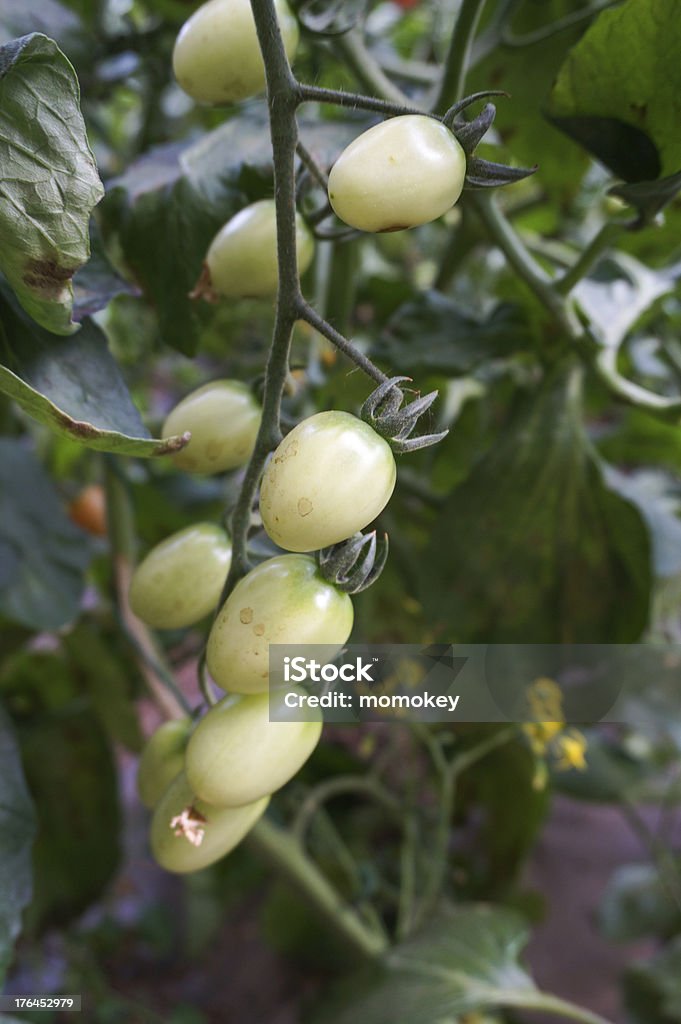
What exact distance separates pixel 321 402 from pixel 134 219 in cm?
13

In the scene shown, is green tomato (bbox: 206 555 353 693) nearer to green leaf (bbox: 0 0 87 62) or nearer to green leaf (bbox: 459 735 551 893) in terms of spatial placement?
green leaf (bbox: 0 0 87 62)

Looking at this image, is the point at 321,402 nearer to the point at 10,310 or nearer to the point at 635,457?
the point at 10,310

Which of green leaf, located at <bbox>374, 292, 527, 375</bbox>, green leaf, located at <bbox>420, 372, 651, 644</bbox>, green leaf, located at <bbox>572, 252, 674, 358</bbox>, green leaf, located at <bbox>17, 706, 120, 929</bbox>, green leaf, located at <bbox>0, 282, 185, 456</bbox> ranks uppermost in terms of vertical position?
green leaf, located at <bbox>0, 282, 185, 456</bbox>

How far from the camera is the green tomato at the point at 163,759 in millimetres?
292

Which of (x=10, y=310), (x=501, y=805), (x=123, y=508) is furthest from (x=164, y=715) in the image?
(x=501, y=805)

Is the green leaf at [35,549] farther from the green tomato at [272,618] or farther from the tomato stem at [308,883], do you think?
the green tomato at [272,618]

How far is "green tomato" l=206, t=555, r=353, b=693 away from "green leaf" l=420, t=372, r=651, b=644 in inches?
9.3

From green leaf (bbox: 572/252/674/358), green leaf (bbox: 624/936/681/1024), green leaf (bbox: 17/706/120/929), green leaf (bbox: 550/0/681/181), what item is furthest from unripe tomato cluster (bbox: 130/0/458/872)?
green leaf (bbox: 624/936/681/1024)

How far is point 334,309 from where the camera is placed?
544 millimetres

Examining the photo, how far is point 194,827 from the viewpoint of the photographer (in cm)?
25

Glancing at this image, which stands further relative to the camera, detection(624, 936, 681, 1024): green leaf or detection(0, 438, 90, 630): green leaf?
detection(624, 936, 681, 1024): green leaf

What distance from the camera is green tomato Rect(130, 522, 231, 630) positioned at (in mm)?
282
